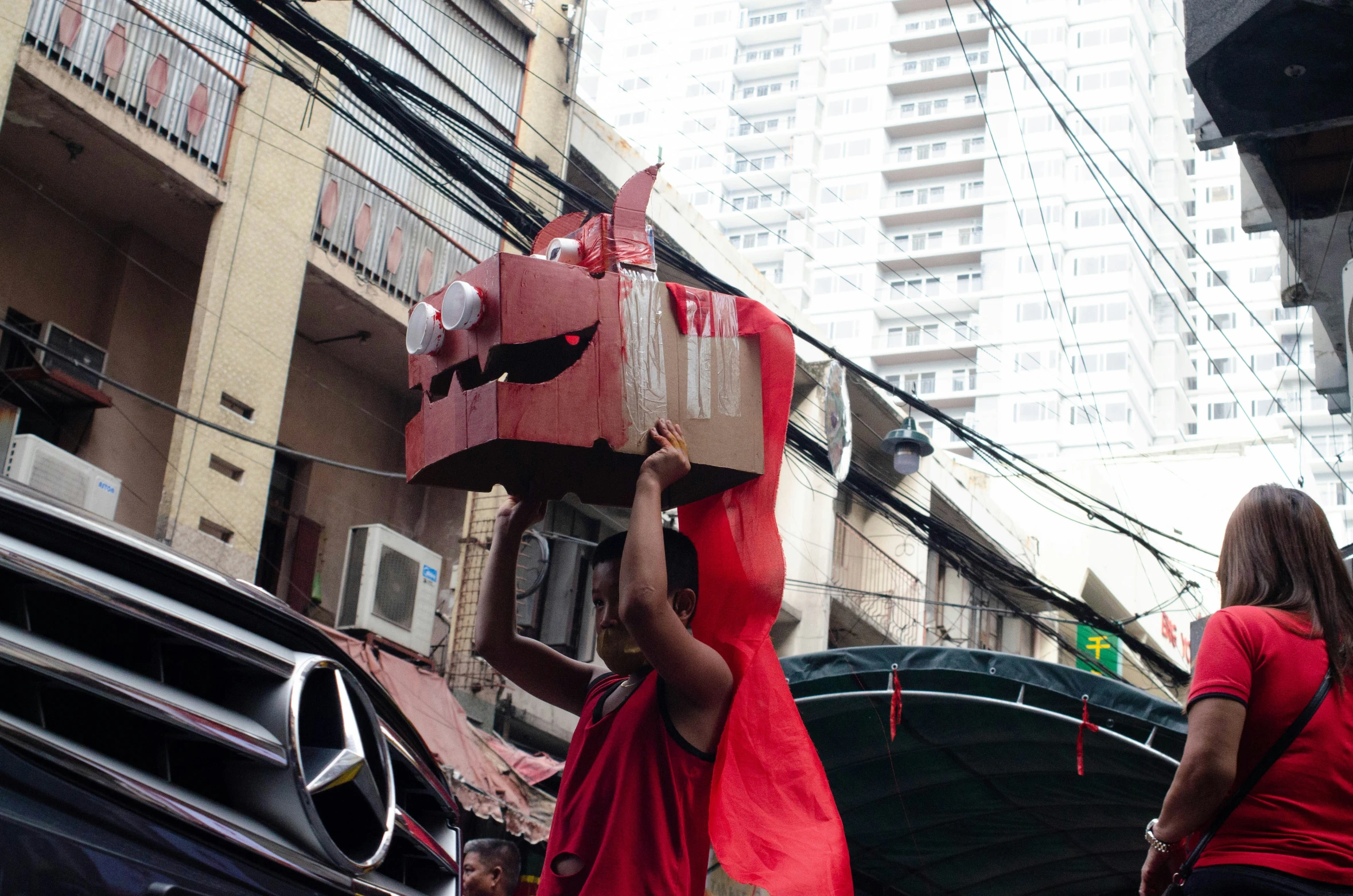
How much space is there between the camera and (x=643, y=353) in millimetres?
3092

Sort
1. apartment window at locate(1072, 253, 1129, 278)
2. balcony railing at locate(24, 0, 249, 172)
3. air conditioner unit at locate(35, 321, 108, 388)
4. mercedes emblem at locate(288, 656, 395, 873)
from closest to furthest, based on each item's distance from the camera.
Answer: mercedes emblem at locate(288, 656, 395, 873) < balcony railing at locate(24, 0, 249, 172) < air conditioner unit at locate(35, 321, 108, 388) < apartment window at locate(1072, 253, 1129, 278)

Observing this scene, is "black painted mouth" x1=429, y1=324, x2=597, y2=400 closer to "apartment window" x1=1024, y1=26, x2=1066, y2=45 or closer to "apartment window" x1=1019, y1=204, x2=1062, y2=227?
"apartment window" x1=1019, y1=204, x2=1062, y2=227

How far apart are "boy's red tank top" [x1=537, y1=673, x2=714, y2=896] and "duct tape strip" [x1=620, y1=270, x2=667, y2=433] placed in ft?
1.94

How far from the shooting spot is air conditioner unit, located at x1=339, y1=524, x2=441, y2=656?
11.8 m

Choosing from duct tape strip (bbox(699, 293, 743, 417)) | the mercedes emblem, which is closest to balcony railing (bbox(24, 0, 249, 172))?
duct tape strip (bbox(699, 293, 743, 417))

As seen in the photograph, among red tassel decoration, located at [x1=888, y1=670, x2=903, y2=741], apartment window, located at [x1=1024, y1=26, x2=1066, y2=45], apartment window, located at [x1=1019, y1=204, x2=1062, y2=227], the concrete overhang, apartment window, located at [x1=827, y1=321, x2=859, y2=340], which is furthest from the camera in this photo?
apartment window, located at [x1=1024, y1=26, x2=1066, y2=45]

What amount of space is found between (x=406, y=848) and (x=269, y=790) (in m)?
0.44

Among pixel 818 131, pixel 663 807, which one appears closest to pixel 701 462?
pixel 663 807

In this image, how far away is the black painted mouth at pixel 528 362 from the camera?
3.06 meters

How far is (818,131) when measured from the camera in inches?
2566

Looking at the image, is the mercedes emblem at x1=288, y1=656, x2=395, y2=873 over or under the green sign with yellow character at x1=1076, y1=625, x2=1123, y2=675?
under

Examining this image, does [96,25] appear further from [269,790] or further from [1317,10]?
[269,790]

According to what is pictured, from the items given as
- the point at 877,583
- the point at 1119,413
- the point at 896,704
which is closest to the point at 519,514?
the point at 896,704

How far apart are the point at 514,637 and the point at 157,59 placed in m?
8.44
